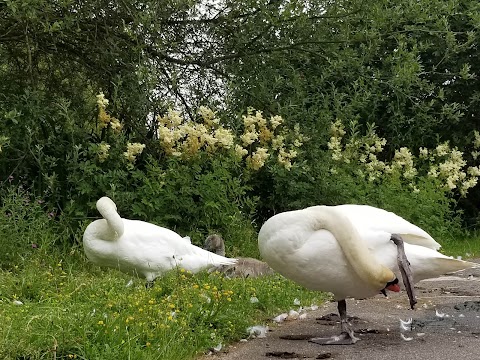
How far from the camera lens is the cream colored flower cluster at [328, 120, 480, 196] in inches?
429

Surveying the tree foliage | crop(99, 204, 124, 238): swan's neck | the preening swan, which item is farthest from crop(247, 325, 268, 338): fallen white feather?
the tree foliage

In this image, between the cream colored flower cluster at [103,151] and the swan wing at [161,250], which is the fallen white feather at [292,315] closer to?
the swan wing at [161,250]

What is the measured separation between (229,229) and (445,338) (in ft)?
13.8

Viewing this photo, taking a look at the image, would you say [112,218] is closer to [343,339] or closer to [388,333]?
[343,339]

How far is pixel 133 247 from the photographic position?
610cm

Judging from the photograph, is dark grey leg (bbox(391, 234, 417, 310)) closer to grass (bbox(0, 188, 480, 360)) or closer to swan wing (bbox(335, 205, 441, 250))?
swan wing (bbox(335, 205, 441, 250))

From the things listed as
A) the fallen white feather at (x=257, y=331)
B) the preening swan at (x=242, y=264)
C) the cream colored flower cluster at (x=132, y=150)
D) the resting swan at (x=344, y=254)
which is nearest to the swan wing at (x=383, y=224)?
the resting swan at (x=344, y=254)

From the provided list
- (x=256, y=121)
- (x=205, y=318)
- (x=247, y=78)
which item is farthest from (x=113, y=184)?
(x=205, y=318)

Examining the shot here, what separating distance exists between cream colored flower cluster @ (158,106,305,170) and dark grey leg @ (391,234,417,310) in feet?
12.8

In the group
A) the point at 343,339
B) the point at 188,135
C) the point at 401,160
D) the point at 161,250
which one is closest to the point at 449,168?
the point at 401,160

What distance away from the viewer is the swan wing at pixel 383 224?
4.92m

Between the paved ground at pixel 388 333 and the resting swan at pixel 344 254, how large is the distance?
9.7 inches

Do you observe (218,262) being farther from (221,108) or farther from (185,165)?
(221,108)

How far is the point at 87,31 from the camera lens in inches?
332
